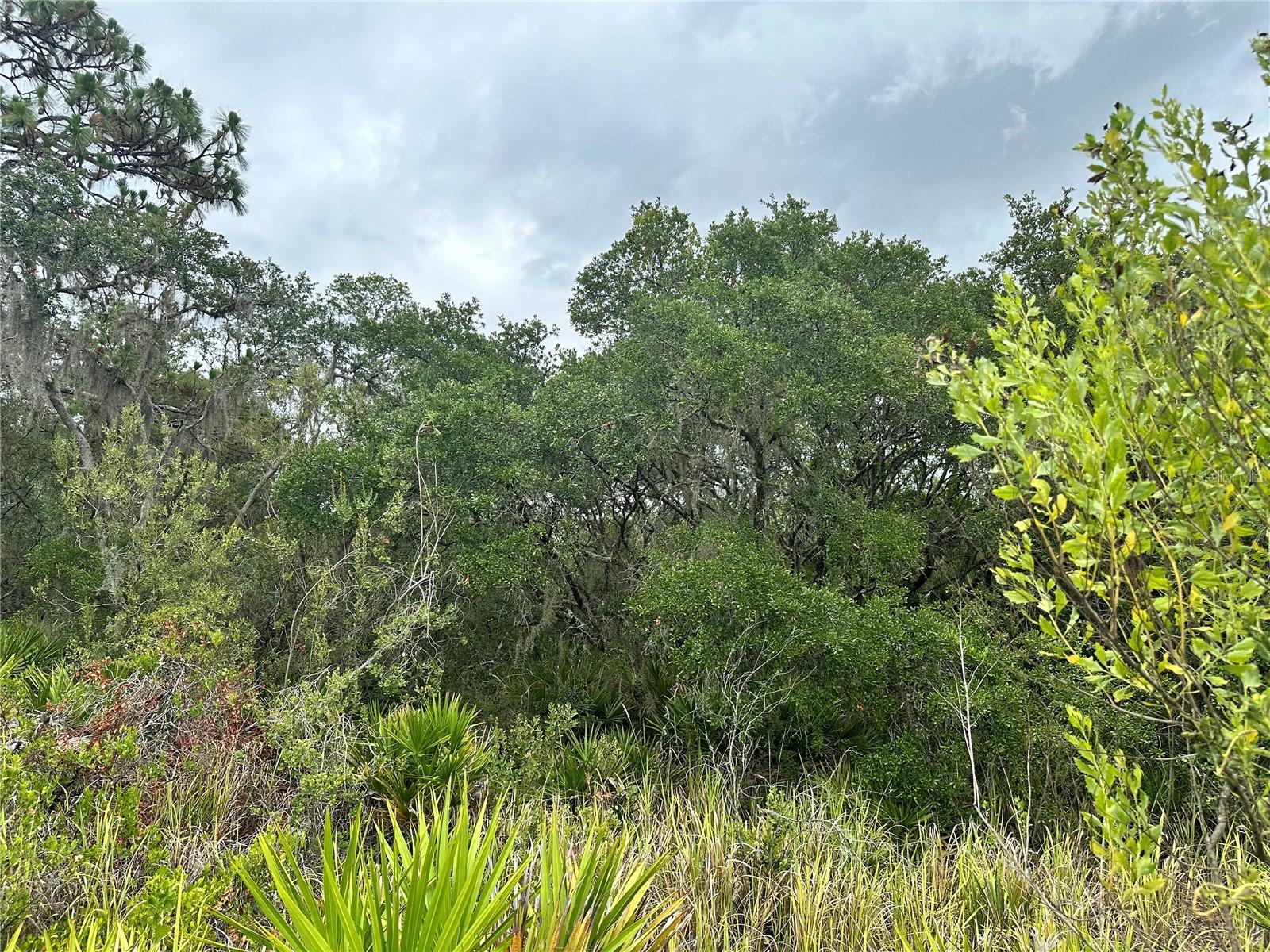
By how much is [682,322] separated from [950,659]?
17.5 ft

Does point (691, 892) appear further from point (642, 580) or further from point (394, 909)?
point (642, 580)

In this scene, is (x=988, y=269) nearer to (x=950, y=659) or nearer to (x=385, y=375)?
(x=950, y=659)

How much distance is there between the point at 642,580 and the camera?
8195 mm

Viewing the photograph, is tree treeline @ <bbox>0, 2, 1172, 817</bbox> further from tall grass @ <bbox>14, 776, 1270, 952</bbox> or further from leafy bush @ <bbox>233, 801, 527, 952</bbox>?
leafy bush @ <bbox>233, 801, 527, 952</bbox>

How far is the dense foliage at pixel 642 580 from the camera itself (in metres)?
1.58

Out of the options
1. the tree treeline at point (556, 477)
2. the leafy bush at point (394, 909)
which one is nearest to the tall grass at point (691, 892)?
the leafy bush at point (394, 909)

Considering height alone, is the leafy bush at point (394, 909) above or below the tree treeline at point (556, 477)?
below

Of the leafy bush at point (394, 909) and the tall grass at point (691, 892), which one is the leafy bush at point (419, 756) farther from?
the leafy bush at point (394, 909)

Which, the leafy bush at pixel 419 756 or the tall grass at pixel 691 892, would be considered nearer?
the tall grass at pixel 691 892

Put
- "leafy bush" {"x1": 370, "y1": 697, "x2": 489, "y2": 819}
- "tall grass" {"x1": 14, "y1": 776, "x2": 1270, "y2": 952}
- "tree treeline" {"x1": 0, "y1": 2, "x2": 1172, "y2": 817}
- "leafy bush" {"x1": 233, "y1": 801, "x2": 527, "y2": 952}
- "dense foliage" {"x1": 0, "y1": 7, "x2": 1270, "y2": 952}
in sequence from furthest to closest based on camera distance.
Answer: "tree treeline" {"x1": 0, "y1": 2, "x2": 1172, "y2": 817} < "leafy bush" {"x1": 370, "y1": 697, "x2": 489, "y2": 819} < "tall grass" {"x1": 14, "y1": 776, "x2": 1270, "y2": 952} < "leafy bush" {"x1": 233, "y1": 801, "x2": 527, "y2": 952} < "dense foliage" {"x1": 0, "y1": 7, "x2": 1270, "y2": 952}

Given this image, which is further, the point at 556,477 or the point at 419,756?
the point at 556,477

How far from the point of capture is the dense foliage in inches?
62.4

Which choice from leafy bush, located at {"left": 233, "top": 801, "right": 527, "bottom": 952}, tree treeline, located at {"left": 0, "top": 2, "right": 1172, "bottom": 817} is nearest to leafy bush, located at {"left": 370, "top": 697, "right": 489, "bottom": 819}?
tree treeline, located at {"left": 0, "top": 2, "right": 1172, "bottom": 817}

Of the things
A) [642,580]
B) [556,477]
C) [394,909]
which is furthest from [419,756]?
[556,477]
